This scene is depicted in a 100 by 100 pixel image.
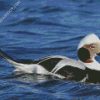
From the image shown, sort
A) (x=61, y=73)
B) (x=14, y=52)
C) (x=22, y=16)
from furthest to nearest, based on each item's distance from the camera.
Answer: (x=22, y=16) → (x=14, y=52) → (x=61, y=73)

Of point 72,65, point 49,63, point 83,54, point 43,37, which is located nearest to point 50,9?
point 43,37

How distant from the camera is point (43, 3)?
54.6ft

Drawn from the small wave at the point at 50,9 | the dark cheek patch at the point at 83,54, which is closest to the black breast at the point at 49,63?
the dark cheek patch at the point at 83,54

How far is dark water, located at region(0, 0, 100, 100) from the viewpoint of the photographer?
10039mm

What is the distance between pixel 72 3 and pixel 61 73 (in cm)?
589

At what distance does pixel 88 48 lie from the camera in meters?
10.8

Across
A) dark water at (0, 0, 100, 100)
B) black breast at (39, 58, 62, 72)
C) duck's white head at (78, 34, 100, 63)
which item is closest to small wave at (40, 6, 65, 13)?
dark water at (0, 0, 100, 100)

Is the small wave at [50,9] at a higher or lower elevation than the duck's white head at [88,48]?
higher

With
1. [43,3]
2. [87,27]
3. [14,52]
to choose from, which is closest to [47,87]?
[14,52]

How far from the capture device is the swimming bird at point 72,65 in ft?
34.7

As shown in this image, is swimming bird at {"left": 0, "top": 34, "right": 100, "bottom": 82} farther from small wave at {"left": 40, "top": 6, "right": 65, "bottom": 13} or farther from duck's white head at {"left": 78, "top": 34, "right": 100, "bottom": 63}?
small wave at {"left": 40, "top": 6, "right": 65, "bottom": 13}

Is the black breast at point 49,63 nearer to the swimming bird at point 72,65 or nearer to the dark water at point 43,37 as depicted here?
the swimming bird at point 72,65

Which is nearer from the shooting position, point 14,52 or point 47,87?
point 47,87

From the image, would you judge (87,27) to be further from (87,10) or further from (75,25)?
(87,10)
